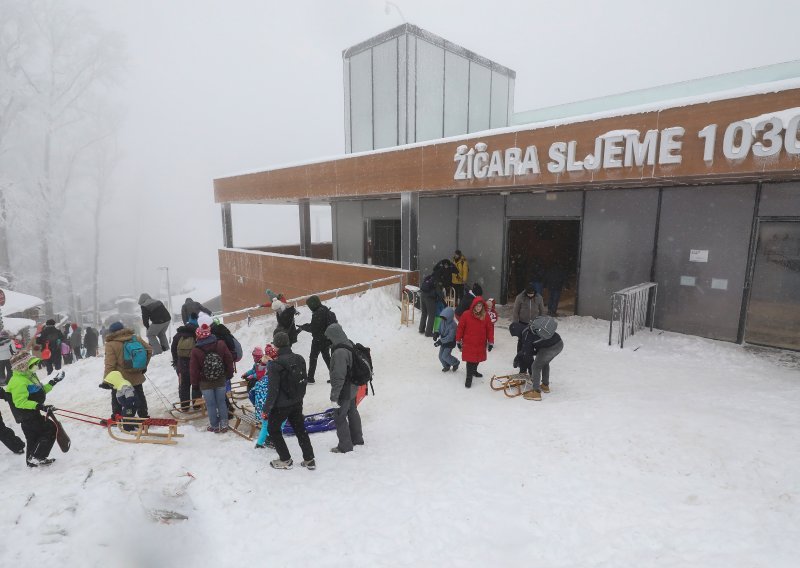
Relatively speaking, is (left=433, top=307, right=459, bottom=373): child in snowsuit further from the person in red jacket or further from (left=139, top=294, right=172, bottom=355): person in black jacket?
(left=139, top=294, right=172, bottom=355): person in black jacket

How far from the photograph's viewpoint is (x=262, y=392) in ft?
20.4

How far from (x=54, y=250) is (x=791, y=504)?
60239 mm

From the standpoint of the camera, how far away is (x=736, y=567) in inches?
139

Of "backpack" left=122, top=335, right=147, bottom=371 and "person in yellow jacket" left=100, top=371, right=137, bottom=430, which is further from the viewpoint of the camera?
"backpack" left=122, top=335, right=147, bottom=371

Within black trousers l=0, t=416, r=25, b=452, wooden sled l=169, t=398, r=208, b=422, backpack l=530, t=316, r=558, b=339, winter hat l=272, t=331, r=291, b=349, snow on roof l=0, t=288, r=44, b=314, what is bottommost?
snow on roof l=0, t=288, r=44, b=314

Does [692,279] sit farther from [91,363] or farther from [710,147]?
[91,363]

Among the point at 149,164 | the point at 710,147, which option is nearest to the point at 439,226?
the point at 710,147

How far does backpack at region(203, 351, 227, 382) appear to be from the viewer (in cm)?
600

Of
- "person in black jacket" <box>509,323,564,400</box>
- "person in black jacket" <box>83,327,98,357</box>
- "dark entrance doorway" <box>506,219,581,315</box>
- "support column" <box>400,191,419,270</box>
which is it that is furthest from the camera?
"person in black jacket" <box>83,327,98,357</box>

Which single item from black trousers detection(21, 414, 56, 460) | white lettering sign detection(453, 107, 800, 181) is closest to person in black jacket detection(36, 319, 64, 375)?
black trousers detection(21, 414, 56, 460)

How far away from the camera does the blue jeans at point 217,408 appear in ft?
20.4

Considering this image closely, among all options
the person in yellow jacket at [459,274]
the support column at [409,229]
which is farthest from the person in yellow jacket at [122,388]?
the person in yellow jacket at [459,274]

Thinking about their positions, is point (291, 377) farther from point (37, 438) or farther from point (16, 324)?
point (16, 324)

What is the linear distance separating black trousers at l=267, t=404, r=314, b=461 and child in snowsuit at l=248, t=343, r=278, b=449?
164 mm
